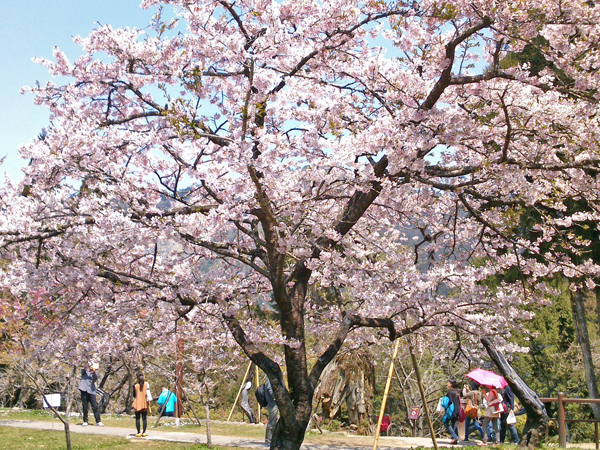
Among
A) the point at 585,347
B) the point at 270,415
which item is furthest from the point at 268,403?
the point at 585,347

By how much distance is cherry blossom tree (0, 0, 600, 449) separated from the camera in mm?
5383

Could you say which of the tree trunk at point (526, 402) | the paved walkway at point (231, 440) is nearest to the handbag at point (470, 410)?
the paved walkway at point (231, 440)

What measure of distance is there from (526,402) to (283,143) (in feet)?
18.8

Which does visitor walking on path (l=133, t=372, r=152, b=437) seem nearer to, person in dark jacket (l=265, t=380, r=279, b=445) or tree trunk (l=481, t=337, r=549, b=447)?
person in dark jacket (l=265, t=380, r=279, b=445)

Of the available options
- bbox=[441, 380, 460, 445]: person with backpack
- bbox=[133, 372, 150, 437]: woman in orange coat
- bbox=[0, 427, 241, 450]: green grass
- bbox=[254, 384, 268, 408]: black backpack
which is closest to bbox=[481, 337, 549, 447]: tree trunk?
bbox=[441, 380, 460, 445]: person with backpack

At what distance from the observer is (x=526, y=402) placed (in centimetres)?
837

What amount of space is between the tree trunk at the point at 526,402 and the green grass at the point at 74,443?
4683 millimetres

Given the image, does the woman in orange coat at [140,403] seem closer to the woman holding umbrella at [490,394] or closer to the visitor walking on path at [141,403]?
the visitor walking on path at [141,403]

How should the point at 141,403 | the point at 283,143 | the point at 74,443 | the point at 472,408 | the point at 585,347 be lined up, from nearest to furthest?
the point at 283,143
the point at 74,443
the point at 141,403
the point at 472,408
the point at 585,347

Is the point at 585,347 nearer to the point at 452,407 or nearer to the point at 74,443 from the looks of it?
the point at 452,407

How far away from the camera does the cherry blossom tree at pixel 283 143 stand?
17.7 ft

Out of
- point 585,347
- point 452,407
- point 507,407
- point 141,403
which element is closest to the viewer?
point 141,403

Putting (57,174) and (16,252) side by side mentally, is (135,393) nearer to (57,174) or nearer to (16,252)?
(16,252)

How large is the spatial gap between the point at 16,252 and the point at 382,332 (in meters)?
5.28
